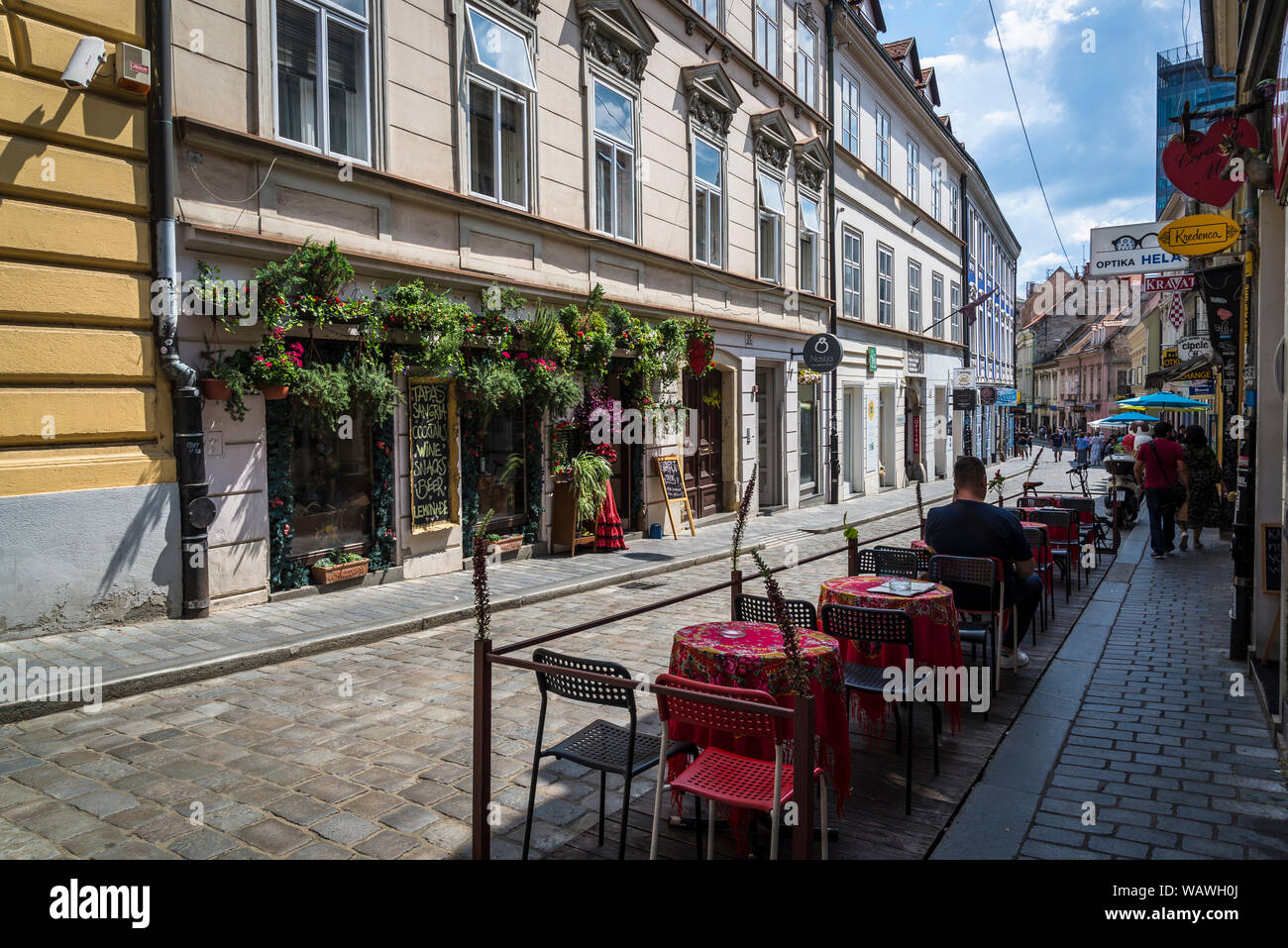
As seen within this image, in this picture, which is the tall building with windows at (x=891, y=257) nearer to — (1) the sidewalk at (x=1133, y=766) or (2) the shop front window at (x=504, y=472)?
(2) the shop front window at (x=504, y=472)

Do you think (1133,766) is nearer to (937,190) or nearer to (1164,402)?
(1164,402)

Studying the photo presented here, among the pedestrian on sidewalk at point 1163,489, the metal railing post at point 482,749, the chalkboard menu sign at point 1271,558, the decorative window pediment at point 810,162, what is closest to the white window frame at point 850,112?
the decorative window pediment at point 810,162

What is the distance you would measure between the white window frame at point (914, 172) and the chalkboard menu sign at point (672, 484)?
17.3 meters

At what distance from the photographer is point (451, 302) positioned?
1022 cm

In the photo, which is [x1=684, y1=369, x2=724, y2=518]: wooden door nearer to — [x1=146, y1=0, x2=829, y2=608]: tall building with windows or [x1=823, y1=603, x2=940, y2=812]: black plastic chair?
[x1=146, y1=0, x2=829, y2=608]: tall building with windows

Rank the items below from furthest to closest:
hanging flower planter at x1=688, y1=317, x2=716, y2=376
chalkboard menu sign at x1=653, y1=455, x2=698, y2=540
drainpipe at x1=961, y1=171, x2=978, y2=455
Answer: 1. drainpipe at x1=961, y1=171, x2=978, y2=455
2. hanging flower planter at x1=688, y1=317, x2=716, y2=376
3. chalkboard menu sign at x1=653, y1=455, x2=698, y2=540

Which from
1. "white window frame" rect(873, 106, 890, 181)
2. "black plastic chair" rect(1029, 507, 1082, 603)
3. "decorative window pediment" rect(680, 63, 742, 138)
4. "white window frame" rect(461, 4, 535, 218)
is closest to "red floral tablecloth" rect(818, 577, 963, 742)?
"black plastic chair" rect(1029, 507, 1082, 603)

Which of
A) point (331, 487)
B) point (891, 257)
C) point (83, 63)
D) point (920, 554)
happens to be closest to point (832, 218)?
point (891, 257)

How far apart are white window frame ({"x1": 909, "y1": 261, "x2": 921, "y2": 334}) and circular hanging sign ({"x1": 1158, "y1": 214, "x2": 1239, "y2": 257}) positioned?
64.8ft

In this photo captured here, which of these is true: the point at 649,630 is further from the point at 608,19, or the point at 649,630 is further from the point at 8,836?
the point at 608,19

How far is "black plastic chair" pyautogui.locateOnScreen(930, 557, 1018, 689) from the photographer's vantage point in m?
5.94

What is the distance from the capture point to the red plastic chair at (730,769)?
128 inches
